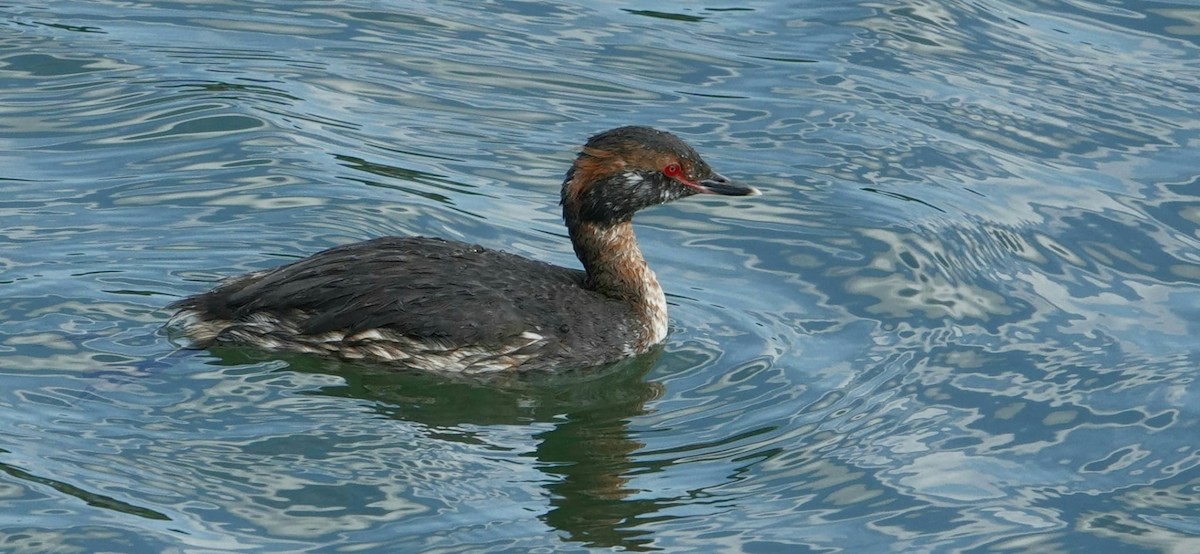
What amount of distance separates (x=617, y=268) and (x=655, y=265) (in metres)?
1.01

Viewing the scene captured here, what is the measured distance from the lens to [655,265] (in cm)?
1143

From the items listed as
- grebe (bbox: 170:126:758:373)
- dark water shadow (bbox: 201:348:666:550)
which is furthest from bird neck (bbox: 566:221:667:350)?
dark water shadow (bbox: 201:348:666:550)

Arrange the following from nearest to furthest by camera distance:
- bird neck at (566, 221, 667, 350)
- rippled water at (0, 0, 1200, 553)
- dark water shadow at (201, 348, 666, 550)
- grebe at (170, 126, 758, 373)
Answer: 1. rippled water at (0, 0, 1200, 553)
2. dark water shadow at (201, 348, 666, 550)
3. grebe at (170, 126, 758, 373)
4. bird neck at (566, 221, 667, 350)

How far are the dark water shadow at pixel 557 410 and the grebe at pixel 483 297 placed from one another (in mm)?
78

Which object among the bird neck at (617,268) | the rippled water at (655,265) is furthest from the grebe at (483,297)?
the rippled water at (655,265)

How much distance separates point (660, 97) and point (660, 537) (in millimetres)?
5982

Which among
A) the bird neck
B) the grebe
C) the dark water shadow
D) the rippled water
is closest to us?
the rippled water

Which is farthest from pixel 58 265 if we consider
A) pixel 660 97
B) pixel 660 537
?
pixel 660 97

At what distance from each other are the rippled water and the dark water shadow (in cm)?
2

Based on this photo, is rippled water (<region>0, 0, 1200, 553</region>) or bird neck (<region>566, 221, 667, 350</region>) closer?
rippled water (<region>0, 0, 1200, 553</region>)

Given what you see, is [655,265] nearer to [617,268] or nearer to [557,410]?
[617,268]

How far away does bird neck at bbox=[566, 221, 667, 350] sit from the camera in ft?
34.1

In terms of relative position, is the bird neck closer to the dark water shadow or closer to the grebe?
the grebe

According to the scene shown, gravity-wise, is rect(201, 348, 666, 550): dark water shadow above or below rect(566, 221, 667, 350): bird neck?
below
